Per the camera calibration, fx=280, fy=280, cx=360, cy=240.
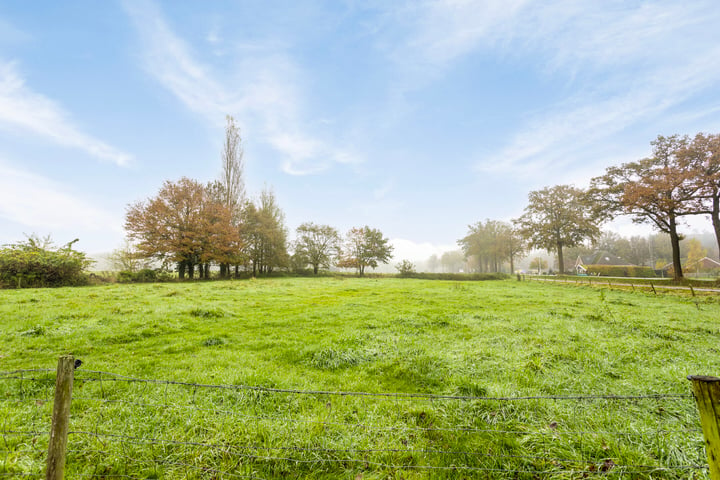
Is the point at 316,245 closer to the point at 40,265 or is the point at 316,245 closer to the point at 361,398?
the point at 40,265

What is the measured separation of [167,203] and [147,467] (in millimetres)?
35783

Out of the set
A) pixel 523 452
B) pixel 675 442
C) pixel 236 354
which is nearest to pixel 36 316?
pixel 236 354

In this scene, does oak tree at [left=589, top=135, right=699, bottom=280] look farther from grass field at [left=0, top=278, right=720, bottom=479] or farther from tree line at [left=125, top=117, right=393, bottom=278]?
tree line at [left=125, top=117, right=393, bottom=278]

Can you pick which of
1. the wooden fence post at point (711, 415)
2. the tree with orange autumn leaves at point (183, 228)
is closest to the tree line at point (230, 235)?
Result: the tree with orange autumn leaves at point (183, 228)

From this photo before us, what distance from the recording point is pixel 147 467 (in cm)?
324

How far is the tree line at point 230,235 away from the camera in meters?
31.3

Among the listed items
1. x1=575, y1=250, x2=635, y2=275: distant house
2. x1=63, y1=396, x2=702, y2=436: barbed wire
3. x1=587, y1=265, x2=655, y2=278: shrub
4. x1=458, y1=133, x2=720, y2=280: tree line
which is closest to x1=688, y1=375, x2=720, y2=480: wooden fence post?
x1=63, y1=396, x2=702, y2=436: barbed wire

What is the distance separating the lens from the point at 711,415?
205 cm

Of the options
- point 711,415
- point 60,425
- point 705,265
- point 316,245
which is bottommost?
point 705,265

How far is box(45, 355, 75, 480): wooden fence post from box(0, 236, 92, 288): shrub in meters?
28.8

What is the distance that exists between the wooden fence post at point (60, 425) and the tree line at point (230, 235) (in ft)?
111

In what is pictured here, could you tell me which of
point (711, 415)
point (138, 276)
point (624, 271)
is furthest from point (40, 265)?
point (624, 271)

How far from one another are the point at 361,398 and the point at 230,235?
34320mm

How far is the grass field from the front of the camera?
10.7ft
